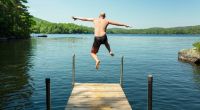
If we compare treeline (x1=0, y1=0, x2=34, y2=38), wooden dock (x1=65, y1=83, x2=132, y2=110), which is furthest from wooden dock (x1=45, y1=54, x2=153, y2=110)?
treeline (x1=0, y1=0, x2=34, y2=38)

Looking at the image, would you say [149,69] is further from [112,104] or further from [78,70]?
[112,104]

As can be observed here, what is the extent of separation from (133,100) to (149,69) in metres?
15.2

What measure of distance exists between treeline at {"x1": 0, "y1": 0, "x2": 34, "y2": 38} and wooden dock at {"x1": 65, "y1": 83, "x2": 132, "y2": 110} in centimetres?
7433

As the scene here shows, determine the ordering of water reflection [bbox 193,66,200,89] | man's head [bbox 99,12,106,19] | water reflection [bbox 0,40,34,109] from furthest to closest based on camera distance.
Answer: water reflection [bbox 193,66,200,89], water reflection [bbox 0,40,34,109], man's head [bbox 99,12,106,19]

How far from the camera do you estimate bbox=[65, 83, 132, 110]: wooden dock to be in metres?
12.9

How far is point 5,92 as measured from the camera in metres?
21.9

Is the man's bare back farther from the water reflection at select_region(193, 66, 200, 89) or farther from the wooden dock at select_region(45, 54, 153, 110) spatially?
the water reflection at select_region(193, 66, 200, 89)

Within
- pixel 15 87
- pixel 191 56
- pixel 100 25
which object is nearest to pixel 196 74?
pixel 191 56

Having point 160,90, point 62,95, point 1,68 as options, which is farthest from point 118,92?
point 1,68

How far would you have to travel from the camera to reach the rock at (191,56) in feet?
131

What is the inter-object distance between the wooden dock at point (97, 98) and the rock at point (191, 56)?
83.1 ft

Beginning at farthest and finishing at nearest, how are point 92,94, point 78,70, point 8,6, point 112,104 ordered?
1. point 8,6
2. point 78,70
3. point 92,94
4. point 112,104

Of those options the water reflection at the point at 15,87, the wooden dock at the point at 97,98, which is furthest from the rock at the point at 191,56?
the wooden dock at the point at 97,98

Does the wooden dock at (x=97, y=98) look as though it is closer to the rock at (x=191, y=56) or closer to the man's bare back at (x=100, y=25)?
the man's bare back at (x=100, y=25)
